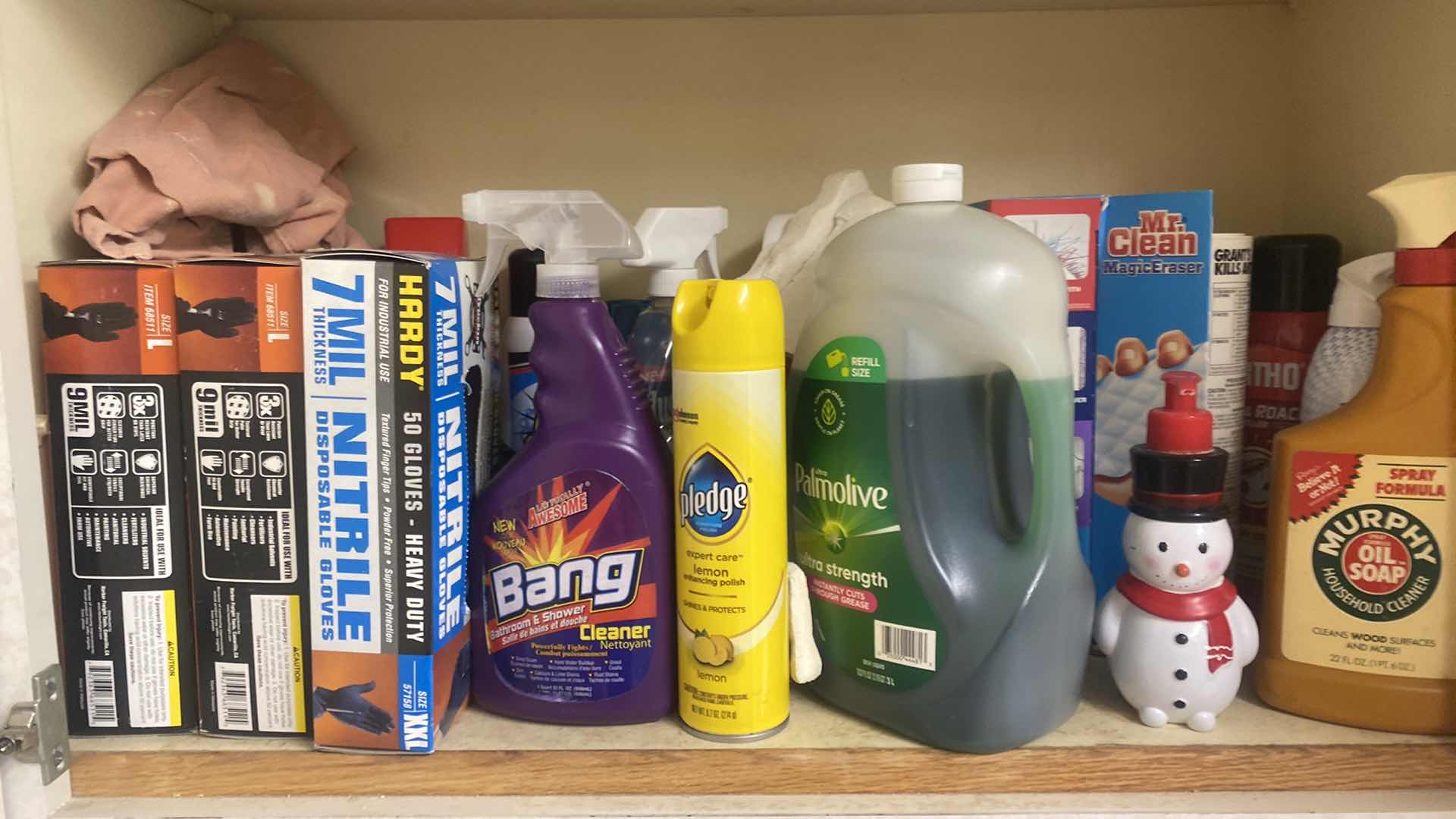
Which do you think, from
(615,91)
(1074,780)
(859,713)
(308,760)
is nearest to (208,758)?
(308,760)

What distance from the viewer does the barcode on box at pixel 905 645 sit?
0.60 meters

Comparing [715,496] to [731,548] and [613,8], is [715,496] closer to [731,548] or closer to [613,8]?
[731,548]

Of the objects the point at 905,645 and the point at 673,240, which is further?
the point at 673,240

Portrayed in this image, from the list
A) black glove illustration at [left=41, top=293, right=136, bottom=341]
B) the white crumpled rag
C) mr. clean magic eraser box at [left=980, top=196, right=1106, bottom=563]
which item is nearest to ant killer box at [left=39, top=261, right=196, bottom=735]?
black glove illustration at [left=41, top=293, right=136, bottom=341]

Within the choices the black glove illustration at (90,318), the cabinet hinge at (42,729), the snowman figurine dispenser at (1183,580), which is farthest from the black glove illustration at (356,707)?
the snowman figurine dispenser at (1183,580)

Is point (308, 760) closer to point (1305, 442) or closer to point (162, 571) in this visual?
point (162, 571)

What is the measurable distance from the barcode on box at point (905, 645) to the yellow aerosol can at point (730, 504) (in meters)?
0.06

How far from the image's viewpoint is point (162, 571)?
61 centimetres

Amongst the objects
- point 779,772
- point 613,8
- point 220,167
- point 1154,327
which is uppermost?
point 613,8

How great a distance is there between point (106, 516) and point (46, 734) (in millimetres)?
129

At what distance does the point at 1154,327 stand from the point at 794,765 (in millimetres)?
396

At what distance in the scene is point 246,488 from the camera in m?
0.60

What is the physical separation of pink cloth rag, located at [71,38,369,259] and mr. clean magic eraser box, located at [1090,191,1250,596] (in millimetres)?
603

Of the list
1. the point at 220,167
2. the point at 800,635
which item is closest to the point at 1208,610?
the point at 800,635
